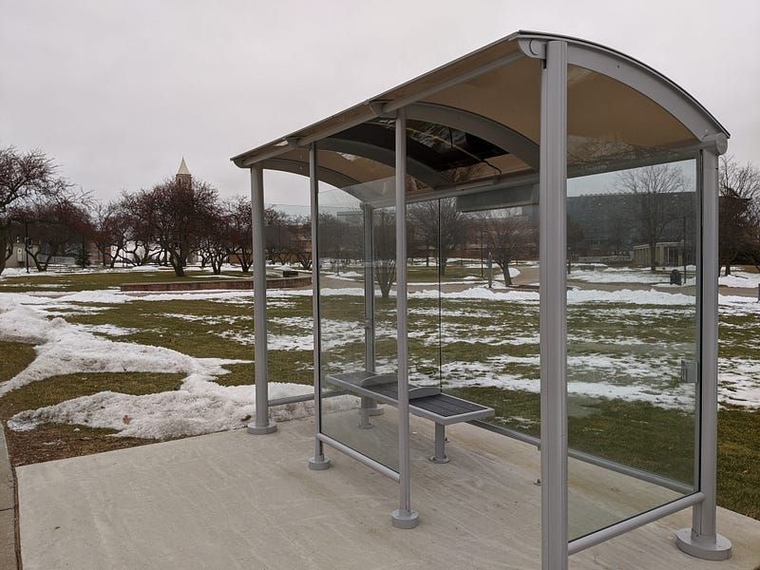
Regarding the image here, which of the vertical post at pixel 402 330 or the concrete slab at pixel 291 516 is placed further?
the vertical post at pixel 402 330

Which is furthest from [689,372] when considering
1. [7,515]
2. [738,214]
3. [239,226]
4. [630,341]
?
[239,226]

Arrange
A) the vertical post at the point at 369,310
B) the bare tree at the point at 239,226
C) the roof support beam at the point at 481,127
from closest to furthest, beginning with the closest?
the roof support beam at the point at 481,127 < the vertical post at the point at 369,310 < the bare tree at the point at 239,226

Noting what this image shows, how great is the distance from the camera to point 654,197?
9.70 ft

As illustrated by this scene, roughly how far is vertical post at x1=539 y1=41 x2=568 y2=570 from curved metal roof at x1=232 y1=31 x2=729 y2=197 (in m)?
0.18

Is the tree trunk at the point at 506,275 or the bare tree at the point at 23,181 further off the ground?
the bare tree at the point at 23,181

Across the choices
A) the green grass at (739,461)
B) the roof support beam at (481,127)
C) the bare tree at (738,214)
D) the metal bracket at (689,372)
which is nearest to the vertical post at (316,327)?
the roof support beam at (481,127)

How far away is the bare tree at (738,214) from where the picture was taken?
16359mm

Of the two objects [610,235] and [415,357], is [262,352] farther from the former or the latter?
[610,235]

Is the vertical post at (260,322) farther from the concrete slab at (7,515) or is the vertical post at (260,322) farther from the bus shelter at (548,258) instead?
the concrete slab at (7,515)

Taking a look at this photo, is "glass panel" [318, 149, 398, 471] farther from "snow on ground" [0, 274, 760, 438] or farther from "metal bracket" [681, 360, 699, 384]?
"metal bracket" [681, 360, 699, 384]

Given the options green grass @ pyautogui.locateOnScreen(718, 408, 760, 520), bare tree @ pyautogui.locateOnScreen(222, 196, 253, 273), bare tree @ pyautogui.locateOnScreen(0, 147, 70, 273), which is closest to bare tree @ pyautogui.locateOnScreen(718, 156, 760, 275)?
green grass @ pyautogui.locateOnScreen(718, 408, 760, 520)

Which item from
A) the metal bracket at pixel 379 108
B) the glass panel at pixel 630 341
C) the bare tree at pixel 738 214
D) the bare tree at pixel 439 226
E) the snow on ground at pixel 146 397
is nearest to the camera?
the glass panel at pixel 630 341

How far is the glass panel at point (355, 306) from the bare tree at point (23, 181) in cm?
2638

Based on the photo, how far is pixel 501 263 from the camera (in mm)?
4609
